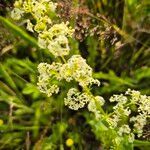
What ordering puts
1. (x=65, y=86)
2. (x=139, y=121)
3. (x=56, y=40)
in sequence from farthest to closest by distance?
1. (x=65, y=86)
2. (x=139, y=121)
3. (x=56, y=40)

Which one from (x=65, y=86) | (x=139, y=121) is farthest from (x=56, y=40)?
(x=65, y=86)

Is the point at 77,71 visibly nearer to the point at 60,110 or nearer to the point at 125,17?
the point at 60,110

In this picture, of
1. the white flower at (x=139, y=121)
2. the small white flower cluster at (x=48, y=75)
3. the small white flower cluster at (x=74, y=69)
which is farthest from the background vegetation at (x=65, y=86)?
the small white flower cluster at (x=74, y=69)

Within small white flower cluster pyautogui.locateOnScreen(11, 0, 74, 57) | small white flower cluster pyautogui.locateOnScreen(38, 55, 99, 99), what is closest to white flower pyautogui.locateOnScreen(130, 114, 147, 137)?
small white flower cluster pyautogui.locateOnScreen(38, 55, 99, 99)

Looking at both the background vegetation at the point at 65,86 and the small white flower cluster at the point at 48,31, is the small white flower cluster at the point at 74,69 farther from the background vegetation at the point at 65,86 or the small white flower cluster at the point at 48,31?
the background vegetation at the point at 65,86

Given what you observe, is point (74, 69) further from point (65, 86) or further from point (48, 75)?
point (65, 86)

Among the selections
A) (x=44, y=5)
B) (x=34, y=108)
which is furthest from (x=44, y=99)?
(x=44, y=5)

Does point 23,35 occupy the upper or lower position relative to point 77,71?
upper

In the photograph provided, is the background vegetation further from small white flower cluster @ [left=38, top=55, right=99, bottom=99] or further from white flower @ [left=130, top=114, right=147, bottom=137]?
small white flower cluster @ [left=38, top=55, right=99, bottom=99]
